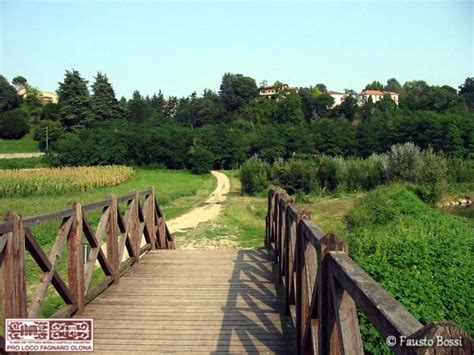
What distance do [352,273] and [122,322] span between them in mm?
3220

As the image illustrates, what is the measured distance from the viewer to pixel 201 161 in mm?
52594

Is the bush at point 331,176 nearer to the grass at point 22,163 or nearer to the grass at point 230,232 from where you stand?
the grass at point 230,232

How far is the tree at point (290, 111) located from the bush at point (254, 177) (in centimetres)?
5930

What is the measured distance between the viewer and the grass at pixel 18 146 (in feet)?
221

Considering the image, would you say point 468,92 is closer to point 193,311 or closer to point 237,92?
point 237,92

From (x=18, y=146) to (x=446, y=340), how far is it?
76366 millimetres

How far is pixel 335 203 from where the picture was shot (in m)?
23.2

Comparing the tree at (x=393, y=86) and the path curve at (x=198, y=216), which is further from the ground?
the tree at (x=393, y=86)

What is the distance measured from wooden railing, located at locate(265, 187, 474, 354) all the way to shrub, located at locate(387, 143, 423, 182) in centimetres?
2334

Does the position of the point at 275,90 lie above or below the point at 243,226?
above

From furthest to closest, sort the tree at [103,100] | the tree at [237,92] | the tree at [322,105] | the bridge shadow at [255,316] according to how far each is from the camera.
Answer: the tree at [237,92]
the tree at [322,105]
the tree at [103,100]
the bridge shadow at [255,316]

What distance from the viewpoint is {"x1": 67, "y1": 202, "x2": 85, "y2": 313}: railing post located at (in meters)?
4.49

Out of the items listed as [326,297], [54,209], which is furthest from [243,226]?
[326,297]

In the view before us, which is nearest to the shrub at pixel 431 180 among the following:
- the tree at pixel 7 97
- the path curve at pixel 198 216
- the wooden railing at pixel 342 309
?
the path curve at pixel 198 216
